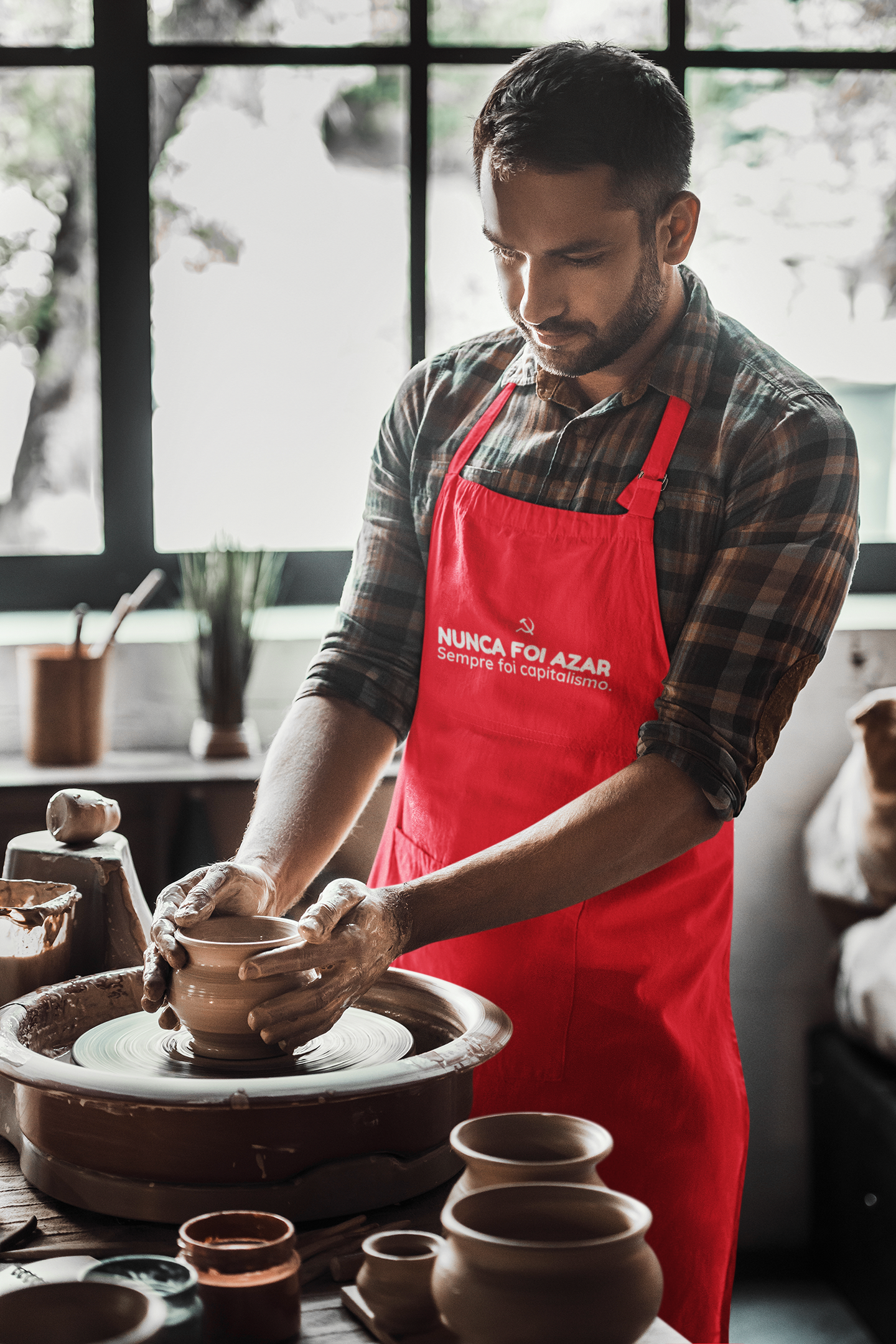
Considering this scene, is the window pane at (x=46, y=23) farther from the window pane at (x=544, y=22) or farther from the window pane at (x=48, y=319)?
the window pane at (x=544, y=22)

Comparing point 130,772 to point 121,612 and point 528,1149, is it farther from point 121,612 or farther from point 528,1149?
point 528,1149

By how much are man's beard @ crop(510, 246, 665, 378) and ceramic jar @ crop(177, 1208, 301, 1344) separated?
1.11 meters

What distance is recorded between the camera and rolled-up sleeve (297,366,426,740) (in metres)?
1.87

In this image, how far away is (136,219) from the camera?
10.6 feet

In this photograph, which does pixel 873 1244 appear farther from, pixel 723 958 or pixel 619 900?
pixel 619 900

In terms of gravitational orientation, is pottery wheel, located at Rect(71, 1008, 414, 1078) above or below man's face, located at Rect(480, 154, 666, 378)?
below

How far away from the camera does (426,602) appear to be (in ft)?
6.15

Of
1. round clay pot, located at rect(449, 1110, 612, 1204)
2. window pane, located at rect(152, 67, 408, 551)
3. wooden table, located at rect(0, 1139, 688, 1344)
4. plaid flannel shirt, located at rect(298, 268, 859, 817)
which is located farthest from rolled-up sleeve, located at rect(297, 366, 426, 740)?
window pane, located at rect(152, 67, 408, 551)

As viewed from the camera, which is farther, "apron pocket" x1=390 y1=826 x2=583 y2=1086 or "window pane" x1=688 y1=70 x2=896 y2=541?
"window pane" x1=688 y1=70 x2=896 y2=541

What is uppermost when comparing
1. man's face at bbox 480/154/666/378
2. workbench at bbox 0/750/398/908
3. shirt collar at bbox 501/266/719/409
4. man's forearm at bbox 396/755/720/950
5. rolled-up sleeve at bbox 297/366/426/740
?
man's face at bbox 480/154/666/378

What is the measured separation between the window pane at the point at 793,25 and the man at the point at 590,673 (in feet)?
6.57

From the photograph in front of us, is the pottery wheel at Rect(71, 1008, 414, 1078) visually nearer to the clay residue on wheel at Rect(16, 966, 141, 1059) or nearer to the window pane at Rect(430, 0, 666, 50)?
the clay residue on wheel at Rect(16, 966, 141, 1059)

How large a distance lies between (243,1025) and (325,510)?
2277 millimetres

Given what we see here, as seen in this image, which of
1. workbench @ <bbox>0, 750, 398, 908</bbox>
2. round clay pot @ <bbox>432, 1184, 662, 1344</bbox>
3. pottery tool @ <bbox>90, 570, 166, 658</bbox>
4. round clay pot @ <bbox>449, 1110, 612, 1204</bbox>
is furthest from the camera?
pottery tool @ <bbox>90, 570, 166, 658</bbox>
